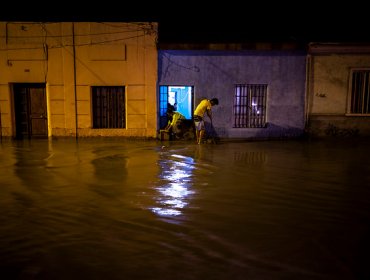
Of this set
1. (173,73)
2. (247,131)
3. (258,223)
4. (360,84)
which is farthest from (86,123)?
(360,84)

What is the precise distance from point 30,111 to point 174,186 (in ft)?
32.2

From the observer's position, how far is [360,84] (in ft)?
47.4

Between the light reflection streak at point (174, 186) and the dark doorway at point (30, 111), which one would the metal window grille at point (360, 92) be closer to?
the light reflection streak at point (174, 186)

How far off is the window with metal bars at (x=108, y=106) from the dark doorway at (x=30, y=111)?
2127 millimetres

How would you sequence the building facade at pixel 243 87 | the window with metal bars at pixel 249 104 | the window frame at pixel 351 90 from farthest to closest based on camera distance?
1. the window with metal bars at pixel 249 104
2. the window frame at pixel 351 90
3. the building facade at pixel 243 87

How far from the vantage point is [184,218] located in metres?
5.30

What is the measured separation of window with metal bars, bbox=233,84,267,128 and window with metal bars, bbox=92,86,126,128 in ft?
15.7

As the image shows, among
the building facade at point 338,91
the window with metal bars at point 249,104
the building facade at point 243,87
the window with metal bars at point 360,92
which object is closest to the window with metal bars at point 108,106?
the building facade at point 243,87

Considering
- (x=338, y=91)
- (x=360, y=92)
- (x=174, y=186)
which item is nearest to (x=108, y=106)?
(x=174, y=186)

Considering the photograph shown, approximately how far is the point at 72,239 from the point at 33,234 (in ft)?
1.97

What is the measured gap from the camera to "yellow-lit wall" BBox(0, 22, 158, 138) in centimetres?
1377

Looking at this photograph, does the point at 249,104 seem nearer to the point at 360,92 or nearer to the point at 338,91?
the point at 338,91

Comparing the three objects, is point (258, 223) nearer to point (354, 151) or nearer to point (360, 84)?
A: point (354, 151)

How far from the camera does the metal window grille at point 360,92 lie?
14.4 m
